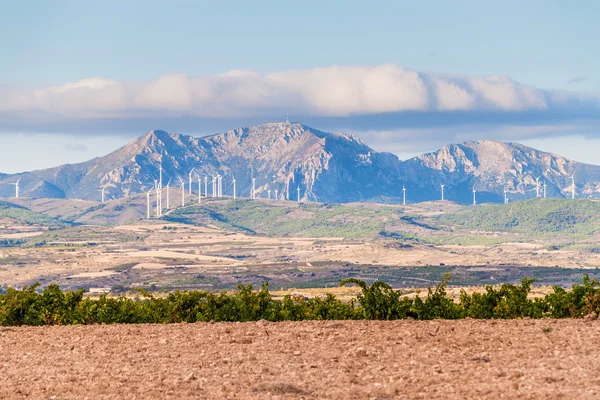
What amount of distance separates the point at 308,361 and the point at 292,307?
8.13m

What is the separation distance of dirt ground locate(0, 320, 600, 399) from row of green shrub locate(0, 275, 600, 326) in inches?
66.4

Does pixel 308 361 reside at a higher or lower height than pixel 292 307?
lower

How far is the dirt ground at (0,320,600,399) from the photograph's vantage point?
896 inches

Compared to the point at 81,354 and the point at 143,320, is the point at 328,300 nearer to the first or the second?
the point at 143,320

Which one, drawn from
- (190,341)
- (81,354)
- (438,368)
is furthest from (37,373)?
(438,368)

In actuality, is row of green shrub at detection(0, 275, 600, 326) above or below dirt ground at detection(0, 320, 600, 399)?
above

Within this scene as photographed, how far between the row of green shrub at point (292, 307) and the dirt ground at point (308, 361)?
5.54ft

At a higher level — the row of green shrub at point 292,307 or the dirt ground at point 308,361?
the row of green shrub at point 292,307

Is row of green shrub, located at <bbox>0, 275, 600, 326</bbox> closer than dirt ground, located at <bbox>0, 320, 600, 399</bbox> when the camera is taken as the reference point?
No

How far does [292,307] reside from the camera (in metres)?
33.8

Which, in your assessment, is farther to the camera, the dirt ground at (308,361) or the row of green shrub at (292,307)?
the row of green shrub at (292,307)

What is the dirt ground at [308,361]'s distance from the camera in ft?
74.6

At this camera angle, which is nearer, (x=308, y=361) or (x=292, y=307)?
(x=308, y=361)

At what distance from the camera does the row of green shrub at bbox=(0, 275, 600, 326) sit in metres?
33.1
